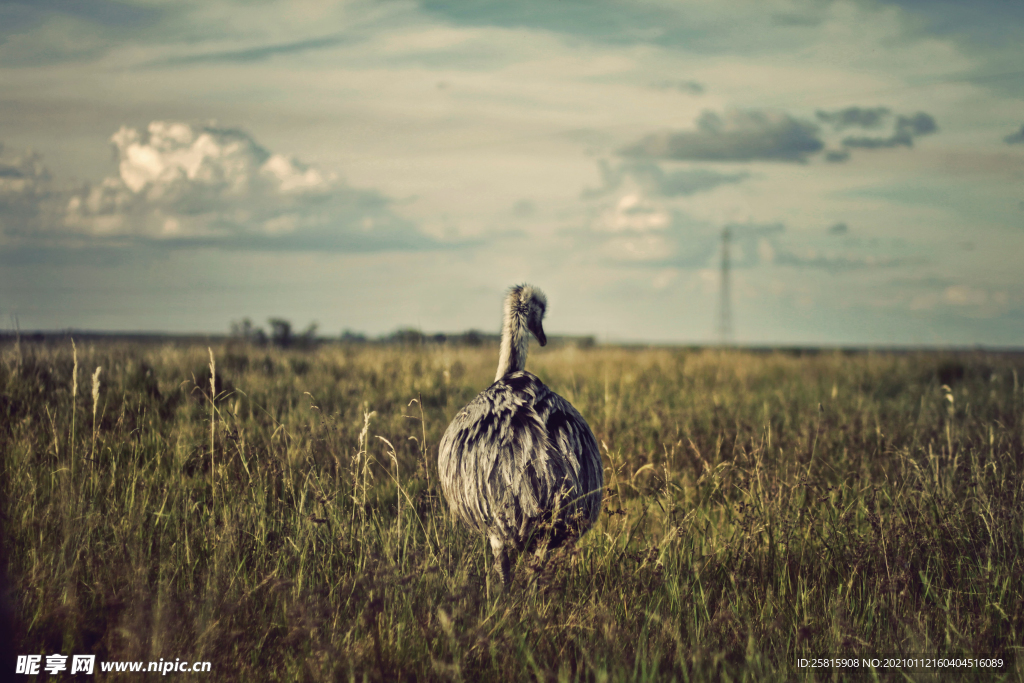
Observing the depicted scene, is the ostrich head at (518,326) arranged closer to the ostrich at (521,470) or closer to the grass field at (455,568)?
the ostrich at (521,470)

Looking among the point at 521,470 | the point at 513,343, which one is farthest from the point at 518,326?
the point at 521,470

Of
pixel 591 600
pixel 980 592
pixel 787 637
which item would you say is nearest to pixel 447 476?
pixel 591 600

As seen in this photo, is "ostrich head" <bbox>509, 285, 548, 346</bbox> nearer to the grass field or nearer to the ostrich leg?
the grass field

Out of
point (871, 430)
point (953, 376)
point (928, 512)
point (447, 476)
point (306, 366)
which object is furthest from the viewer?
point (953, 376)

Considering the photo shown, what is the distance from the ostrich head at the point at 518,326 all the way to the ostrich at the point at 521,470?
0.57m

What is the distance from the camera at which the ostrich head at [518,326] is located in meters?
4.75

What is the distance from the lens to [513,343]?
4738 millimetres

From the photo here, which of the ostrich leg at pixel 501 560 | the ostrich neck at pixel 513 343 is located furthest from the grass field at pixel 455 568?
the ostrich neck at pixel 513 343

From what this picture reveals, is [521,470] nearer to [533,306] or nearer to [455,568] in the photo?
[455,568]

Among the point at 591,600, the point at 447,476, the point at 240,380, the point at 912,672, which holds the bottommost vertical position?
the point at 912,672

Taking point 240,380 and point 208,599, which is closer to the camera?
point 208,599

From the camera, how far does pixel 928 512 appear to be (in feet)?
15.5

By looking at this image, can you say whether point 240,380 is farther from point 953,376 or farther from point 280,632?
point 953,376

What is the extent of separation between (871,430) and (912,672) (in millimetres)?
4726
